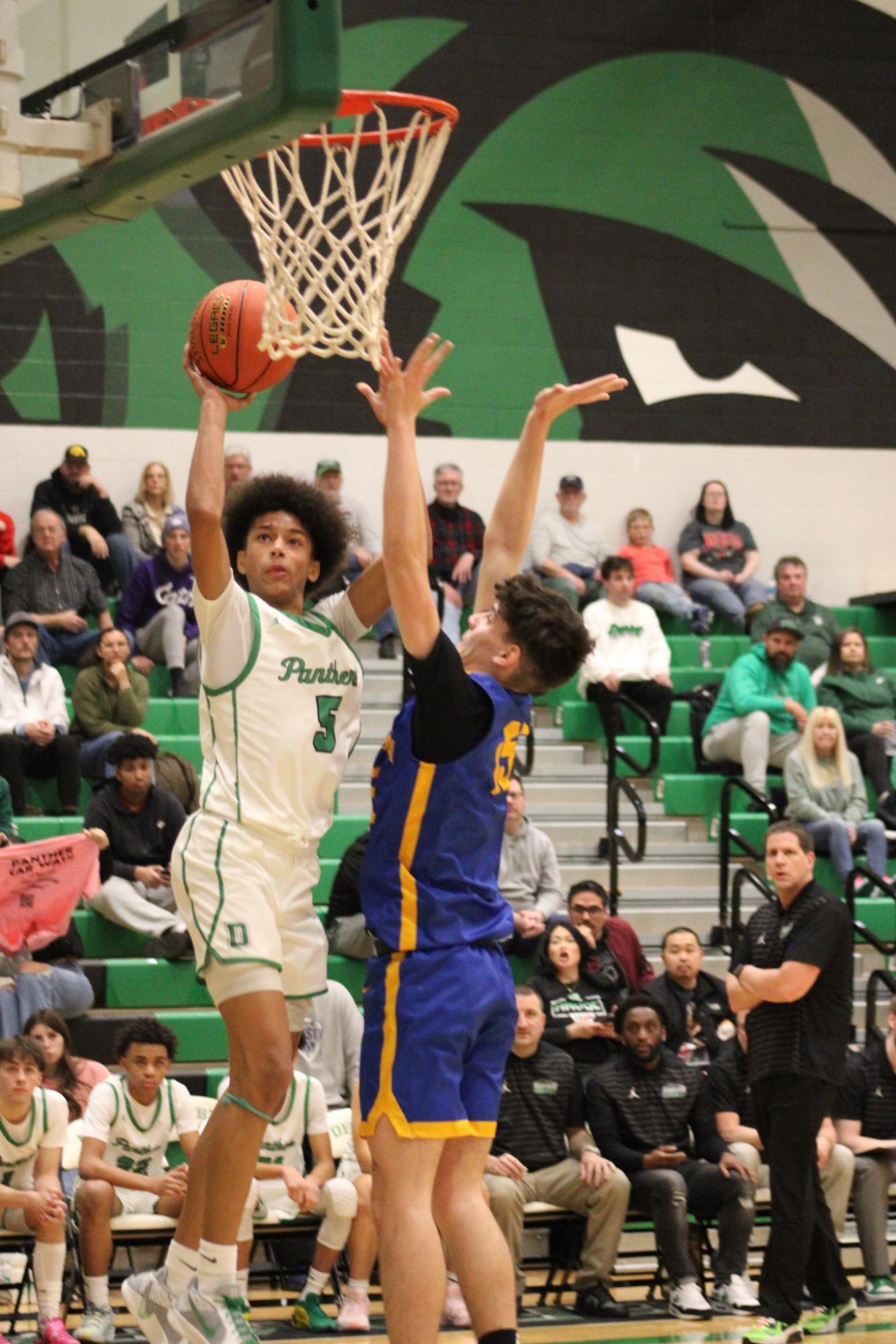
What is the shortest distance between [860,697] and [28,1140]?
6838mm

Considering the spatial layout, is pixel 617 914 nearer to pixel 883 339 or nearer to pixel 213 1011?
pixel 213 1011

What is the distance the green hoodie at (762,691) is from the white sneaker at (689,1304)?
477cm

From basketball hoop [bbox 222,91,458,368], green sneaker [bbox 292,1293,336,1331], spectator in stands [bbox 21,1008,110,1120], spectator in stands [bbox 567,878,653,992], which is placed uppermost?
basketball hoop [bbox 222,91,458,368]

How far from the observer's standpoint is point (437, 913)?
4.54 meters

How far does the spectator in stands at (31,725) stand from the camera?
10.0 m

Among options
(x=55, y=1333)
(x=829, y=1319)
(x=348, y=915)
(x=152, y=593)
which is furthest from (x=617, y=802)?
(x=55, y=1333)

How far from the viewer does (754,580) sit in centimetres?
1409

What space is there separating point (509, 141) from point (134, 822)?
7.37 metres

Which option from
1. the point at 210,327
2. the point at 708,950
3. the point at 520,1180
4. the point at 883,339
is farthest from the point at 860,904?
the point at 210,327

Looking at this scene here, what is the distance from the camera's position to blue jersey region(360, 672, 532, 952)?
4543mm

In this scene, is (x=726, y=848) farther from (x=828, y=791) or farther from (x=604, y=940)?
(x=604, y=940)

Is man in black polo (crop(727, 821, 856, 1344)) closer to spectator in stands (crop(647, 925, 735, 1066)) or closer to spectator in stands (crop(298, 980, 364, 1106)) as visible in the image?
spectator in stands (crop(647, 925, 735, 1066))

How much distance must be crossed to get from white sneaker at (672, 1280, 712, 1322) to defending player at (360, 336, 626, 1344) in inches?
122

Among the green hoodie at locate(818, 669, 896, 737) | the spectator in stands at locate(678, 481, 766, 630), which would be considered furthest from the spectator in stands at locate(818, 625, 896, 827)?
the spectator in stands at locate(678, 481, 766, 630)
